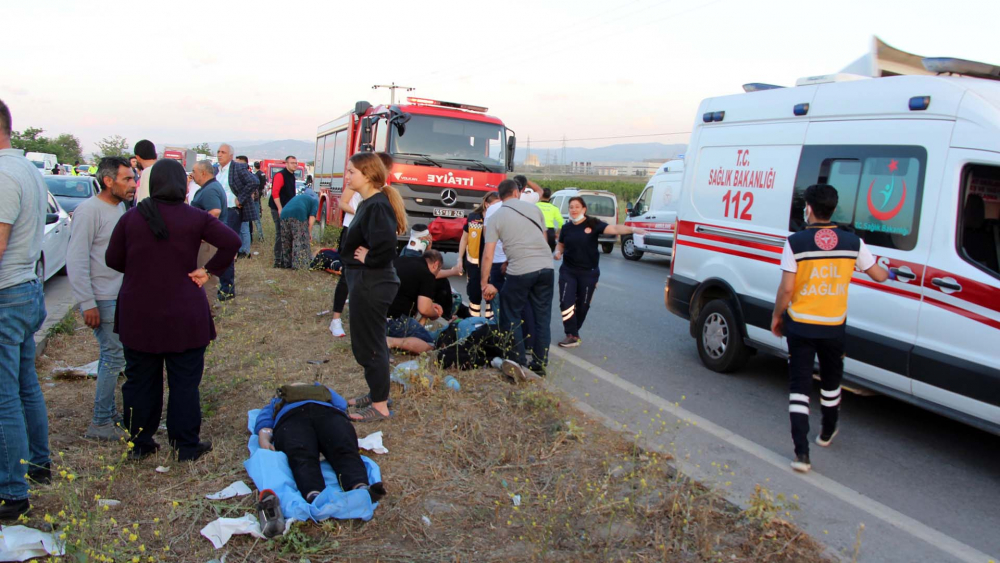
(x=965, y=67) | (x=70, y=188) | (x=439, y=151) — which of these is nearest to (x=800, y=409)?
(x=965, y=67)

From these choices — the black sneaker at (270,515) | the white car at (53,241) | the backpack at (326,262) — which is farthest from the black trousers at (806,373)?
the white car at (53,241)

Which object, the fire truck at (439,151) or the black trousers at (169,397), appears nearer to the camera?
the black trousers at (169,397)

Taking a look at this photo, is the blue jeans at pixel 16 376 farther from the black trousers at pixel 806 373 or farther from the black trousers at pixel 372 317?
the black trousers at pixel 806 373

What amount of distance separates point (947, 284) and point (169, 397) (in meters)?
5.00

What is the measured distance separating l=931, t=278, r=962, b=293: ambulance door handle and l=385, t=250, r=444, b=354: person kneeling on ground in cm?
404

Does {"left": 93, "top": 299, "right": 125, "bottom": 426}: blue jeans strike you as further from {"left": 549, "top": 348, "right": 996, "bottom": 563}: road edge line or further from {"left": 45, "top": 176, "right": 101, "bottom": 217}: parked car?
{"left": 45, "top": 176, "right": 101, "bottom": 217}: parked car

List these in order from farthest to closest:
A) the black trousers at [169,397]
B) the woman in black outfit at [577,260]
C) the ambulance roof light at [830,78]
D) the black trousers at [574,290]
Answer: the black trousers at [574,290], the woman in black outfit at [577,260], the ambulance roof light at [830,78], the black trousers at [169,397]

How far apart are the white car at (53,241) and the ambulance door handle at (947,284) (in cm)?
1081

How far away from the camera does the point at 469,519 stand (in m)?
3.51

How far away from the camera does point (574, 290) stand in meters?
7.51

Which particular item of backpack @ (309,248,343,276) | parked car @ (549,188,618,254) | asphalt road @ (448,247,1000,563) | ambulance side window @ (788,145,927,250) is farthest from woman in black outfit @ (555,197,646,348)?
parked car @ (549,188,618,254)

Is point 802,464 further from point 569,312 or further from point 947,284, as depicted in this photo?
point 569,312

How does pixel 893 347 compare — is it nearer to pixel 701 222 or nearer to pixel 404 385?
pixel 701 222

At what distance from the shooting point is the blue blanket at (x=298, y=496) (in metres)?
3.31
